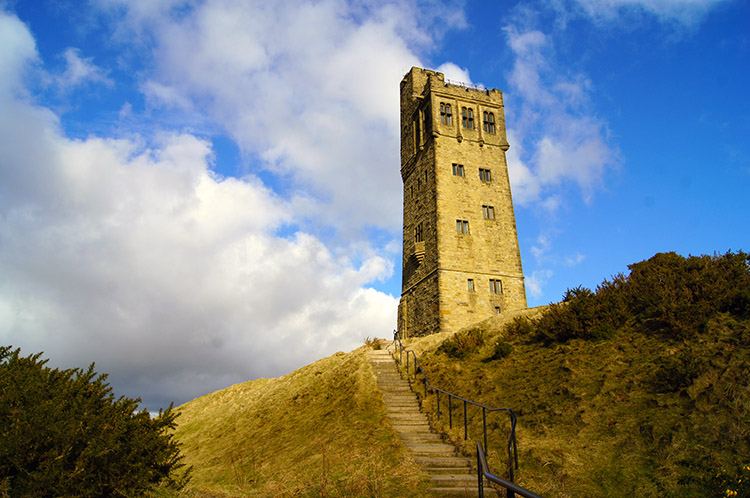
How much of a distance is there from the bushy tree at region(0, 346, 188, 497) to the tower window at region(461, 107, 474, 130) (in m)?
28.7

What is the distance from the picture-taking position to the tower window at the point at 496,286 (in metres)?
28.7

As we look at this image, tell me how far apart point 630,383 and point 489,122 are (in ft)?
85.0

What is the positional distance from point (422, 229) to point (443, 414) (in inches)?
757

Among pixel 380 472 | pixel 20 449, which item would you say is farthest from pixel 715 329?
pixel 20 449

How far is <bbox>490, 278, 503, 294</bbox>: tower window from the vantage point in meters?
28.7

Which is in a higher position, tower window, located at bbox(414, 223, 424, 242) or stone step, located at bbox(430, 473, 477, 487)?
tower window, located at bbox(414, 223, 424, 242)

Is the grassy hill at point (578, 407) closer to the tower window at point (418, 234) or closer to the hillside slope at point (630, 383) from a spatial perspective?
the hillside slope at point (630, 383)

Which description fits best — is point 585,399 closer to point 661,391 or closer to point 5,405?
point 661,391

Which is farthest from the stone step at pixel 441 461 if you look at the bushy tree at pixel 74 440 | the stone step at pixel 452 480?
Result: the bushy tree at pixel 74 440

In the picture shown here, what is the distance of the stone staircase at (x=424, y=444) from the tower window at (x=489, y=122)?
21.5 meters

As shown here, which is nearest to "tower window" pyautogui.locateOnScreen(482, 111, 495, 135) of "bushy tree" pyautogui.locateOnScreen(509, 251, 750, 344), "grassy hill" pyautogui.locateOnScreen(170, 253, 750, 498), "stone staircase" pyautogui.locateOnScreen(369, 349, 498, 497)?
"grassy hill" pyautogui.locateOnScreen(170, 253, 750, 498)

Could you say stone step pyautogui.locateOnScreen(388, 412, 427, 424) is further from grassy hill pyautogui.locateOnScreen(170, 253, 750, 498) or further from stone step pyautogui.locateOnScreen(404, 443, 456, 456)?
stone step pyautogui.locateOnScreen(404, 443, 456, 456)

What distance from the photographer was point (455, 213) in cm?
2970

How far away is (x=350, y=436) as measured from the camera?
12.0 metres
